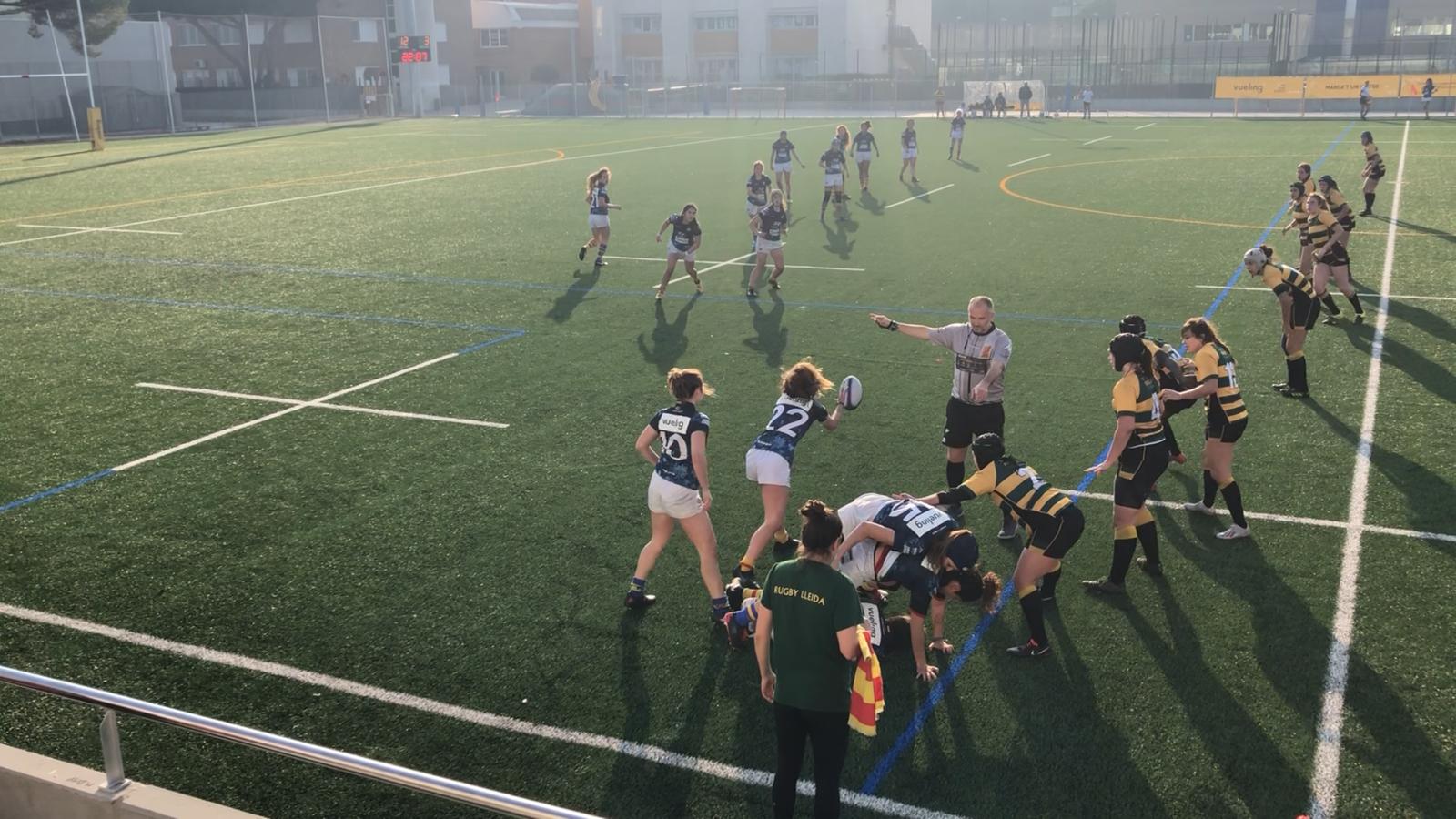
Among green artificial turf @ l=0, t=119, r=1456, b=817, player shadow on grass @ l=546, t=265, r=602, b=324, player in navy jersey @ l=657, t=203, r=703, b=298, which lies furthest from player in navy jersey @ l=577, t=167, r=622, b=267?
player in navy jersey @ l=657, t=203, r=703, b=298

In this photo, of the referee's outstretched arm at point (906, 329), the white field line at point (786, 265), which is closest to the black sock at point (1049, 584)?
the referee's outstretched arm at point (906, 329)

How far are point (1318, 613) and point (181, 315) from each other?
16.5m

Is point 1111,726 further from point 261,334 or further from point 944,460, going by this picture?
point 261,334

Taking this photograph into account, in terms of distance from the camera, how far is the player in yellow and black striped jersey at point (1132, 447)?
8.64 m

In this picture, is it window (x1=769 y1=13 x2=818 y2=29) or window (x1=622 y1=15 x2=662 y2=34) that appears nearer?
window (x1=769 y1=13 x2=818 y2=29)

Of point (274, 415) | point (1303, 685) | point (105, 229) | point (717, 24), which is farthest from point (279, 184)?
point (717, 24)

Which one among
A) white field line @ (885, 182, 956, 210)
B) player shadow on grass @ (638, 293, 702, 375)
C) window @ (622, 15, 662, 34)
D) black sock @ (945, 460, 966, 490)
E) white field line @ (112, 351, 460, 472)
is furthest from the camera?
window @ (622, 15, 662, 34)

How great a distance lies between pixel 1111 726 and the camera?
7.21 metres

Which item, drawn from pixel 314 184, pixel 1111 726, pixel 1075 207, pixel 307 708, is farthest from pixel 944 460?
pixel 314 184

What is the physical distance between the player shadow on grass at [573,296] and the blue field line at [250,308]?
105 centimetres

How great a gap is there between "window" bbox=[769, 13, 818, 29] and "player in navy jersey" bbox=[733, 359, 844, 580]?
3677 inches

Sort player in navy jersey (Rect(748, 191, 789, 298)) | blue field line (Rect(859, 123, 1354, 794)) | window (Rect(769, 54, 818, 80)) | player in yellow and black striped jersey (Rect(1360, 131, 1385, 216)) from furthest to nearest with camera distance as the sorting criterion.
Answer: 1. window (Rect(769, 54, 818, 80))
2. player in yellow and black striped jersey (Rect(1360, 131, 1385, 216))
3. player in navy jersey (Rect(748, 191, 789, 298))
4. blue field line (Rect(859, 123, 1354, 794))

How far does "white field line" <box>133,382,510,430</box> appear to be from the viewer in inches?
517

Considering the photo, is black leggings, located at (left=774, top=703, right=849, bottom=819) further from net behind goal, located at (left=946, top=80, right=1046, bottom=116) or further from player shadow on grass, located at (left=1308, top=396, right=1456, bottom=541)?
→ net behind goal, located at (left=946, top=80, right=1046, bottom=116)
